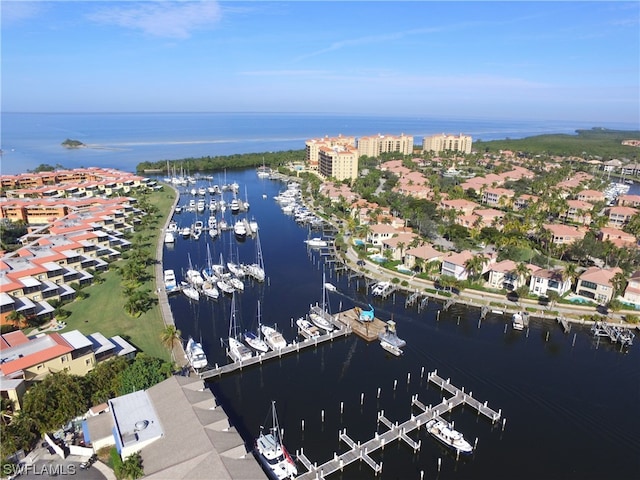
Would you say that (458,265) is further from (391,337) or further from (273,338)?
(273,338)

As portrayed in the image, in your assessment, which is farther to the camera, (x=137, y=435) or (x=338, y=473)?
(x=338, y=473)

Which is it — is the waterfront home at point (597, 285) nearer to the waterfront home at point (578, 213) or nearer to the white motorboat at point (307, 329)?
the white motorboat at point (307, 329)

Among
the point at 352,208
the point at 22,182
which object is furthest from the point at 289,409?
the point at 22,182

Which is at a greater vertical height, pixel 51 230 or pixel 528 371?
pixel 51 230

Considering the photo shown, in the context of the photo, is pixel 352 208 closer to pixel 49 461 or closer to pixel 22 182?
pixel 49 461

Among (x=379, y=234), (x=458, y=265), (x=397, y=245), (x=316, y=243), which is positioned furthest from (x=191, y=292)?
(x=458, y=265)

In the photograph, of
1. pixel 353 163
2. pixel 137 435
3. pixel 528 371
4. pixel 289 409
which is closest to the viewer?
pixel 137 435
